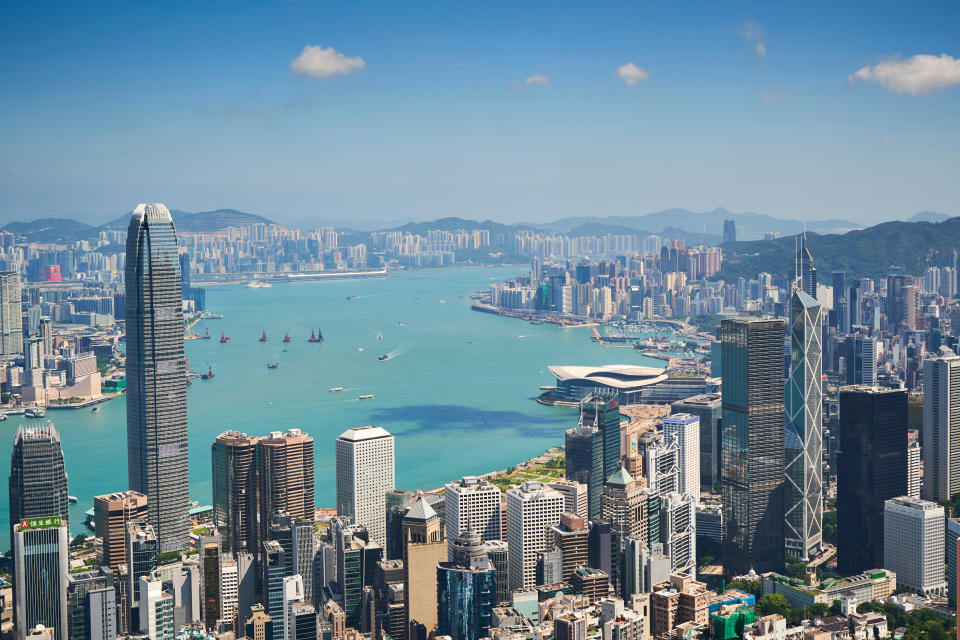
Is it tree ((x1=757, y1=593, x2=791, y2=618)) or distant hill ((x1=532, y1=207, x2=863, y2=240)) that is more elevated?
distant hill ((x1=532, y1=207, x2=863, y2=240))

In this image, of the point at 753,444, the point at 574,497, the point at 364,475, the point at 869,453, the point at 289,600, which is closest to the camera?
the point at 289,600

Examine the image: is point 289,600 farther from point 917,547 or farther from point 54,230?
point 54,230

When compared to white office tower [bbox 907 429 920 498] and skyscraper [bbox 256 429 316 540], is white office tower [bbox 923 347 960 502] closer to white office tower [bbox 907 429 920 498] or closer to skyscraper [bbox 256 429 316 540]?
white office tower [bbox 907 429 920 498]

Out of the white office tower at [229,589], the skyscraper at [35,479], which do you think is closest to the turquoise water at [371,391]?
the skyscraper at [35,479]

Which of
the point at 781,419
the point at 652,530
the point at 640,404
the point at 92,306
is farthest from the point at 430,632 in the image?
the point at 92,306

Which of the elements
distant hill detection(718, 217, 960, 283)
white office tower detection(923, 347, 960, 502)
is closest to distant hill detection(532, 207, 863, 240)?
distant hill detection(718, 217, 960, 283)

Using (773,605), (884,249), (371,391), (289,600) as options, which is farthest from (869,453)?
(884,249)
